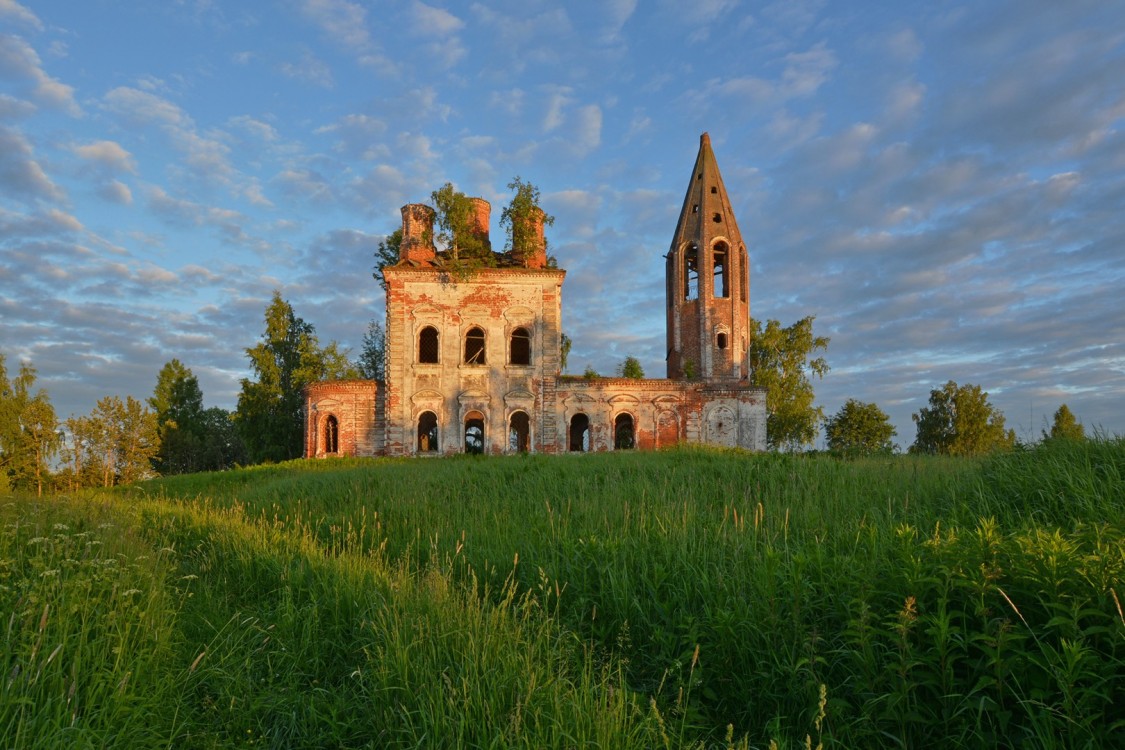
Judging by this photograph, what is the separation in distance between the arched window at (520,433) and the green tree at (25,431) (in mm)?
27511

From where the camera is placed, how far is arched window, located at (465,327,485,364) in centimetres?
3058

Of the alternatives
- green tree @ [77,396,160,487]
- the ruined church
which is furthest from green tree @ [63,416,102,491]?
the ruined church

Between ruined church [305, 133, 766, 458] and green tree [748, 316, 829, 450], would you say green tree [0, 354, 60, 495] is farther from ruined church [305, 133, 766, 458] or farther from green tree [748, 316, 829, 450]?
green tree [748, 316, 829, 450]

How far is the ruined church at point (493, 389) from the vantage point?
29.6 m

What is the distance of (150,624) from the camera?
4.04 m

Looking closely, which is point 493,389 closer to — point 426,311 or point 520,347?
point 520,347

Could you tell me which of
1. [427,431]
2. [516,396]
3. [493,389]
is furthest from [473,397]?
[427,431]

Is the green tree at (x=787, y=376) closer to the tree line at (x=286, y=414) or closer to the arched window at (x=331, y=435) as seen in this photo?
the tree line at (x=286, y=414)

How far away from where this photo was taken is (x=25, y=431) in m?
38.8

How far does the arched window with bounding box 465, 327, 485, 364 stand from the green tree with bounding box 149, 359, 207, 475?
25.1 meters

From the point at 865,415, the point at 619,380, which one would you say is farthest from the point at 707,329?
the point at 865,415

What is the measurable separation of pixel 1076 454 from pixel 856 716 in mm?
4673

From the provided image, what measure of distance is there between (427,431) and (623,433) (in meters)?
10.1

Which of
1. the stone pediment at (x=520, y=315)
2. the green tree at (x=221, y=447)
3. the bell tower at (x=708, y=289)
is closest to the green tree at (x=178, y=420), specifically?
the green tree at (x=221, y=447)
